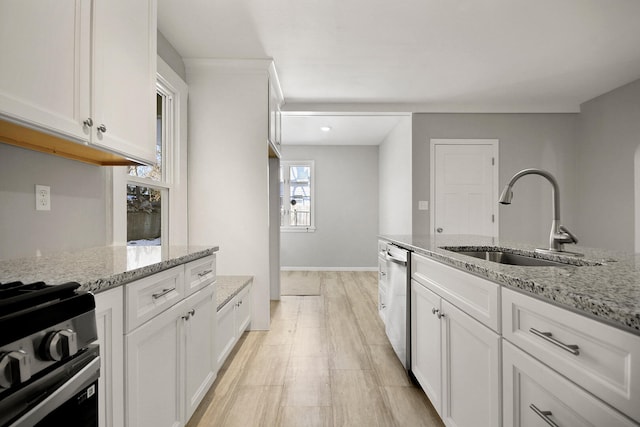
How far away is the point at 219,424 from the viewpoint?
66.2 inches

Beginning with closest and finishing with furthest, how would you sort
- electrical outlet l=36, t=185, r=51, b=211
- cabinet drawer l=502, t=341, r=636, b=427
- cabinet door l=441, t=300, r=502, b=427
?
1. cabinet drawer l=502, t=341, r=636, b=427
2. cabinet door l=441, t=300, r=502, b=427
3. electrical outlet l=36, t=185, r=51, b=211

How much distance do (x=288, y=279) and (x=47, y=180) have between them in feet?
14.1

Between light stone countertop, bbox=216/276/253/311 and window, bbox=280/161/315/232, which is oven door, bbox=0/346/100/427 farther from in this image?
window, bbox=280/161/315/232

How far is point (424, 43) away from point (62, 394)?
316 cm

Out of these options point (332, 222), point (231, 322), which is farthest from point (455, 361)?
point (332, 222)

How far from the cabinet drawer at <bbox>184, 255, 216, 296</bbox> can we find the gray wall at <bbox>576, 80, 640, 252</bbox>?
447 cm

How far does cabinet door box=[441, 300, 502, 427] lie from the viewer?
1059 mm

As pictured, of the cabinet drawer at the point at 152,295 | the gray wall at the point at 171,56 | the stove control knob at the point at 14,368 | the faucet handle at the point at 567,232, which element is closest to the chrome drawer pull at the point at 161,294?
the cabinet drawer at the point at 152,295

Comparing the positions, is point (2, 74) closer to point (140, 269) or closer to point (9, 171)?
point (9, 171)

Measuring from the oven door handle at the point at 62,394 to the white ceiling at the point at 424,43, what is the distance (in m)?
2.33

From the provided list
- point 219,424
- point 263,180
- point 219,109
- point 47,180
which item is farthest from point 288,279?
point 47,180

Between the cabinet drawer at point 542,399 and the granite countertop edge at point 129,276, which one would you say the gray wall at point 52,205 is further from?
the cabinet drawer at point 542,399

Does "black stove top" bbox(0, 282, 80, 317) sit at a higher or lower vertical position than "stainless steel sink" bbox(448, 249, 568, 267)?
higher

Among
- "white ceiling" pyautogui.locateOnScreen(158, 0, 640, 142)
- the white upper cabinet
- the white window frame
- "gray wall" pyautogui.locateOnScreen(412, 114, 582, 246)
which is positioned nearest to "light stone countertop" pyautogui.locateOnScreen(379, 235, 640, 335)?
the white upper cabinet
